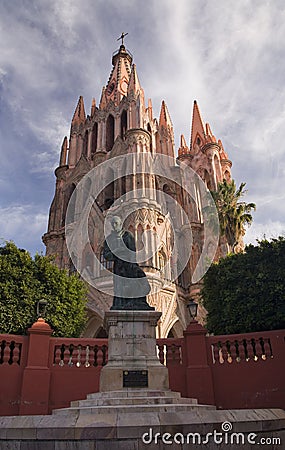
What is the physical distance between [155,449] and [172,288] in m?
19.5

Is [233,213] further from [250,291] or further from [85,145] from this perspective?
[85,145]

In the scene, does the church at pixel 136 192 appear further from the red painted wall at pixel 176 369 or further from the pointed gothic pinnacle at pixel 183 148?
the red painted wall at pixel 176 369

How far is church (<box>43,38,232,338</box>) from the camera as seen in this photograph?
2402 centimetres

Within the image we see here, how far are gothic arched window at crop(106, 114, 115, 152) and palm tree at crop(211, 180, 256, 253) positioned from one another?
1399 cm

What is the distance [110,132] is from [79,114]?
6.35 meters

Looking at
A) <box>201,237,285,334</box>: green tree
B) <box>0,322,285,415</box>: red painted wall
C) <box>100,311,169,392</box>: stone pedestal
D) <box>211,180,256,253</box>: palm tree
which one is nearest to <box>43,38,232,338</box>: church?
<box>211,180,256,253</box>: palm tree

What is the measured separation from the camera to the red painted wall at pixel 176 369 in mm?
9070

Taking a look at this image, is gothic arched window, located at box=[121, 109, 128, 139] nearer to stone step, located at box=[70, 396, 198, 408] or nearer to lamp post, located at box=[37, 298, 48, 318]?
lamp post, located at box=[37, 298, 48, 318]

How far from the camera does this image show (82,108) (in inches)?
1590

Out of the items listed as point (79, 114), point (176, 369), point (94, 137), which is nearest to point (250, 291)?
point (176, 369)

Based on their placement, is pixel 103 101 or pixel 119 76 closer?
pixel 103 101

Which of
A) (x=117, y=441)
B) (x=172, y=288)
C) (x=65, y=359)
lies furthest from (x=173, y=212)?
(x=117, y=441)

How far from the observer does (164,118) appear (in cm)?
3994

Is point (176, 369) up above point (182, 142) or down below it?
below
